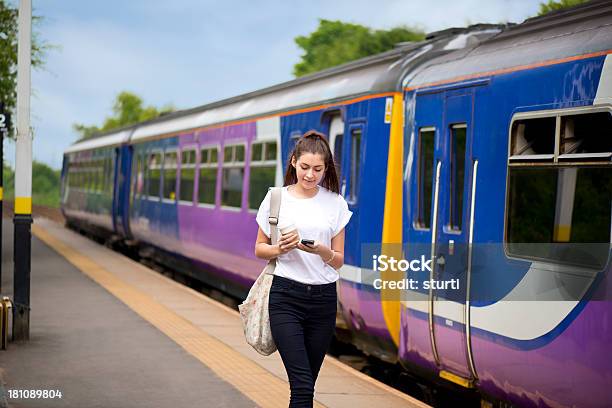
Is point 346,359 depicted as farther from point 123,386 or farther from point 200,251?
point 200,251

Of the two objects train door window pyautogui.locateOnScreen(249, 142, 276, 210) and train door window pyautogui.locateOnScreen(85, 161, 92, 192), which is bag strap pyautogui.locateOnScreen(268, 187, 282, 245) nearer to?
train door window pyautogui.locateOnScreen(249, 142, 276, 210)

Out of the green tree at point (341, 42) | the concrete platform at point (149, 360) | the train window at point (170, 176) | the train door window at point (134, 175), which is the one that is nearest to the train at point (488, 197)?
the concrete platform at point (149, 360)

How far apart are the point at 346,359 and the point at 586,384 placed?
5.26 meters

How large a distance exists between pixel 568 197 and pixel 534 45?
120 cm

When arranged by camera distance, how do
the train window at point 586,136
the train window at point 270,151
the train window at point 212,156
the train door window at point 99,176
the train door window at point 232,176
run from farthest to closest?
the train door window at point 99,176
the train window at point 212,156
the train door window at point 232,176
the train window at point 270,151
the train window at point 586,136

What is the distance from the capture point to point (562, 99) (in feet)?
21.2

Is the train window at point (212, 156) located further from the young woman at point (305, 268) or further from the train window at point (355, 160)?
the young woman at point (305, 268)

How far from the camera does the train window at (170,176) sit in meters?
19.8

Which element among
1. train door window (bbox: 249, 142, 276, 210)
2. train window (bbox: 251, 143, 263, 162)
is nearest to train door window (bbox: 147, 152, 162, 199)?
train window (bbox: 251, 143, 263, 162)

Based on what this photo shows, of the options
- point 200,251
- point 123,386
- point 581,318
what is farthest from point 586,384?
point 200,251

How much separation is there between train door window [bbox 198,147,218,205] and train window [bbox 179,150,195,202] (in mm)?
673

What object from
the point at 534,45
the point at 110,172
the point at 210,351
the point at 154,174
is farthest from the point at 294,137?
the point at 110,172

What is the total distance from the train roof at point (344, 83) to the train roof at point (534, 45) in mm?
789

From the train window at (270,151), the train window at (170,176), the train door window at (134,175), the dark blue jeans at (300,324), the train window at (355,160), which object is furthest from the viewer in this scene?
the train door window at (134,175)
